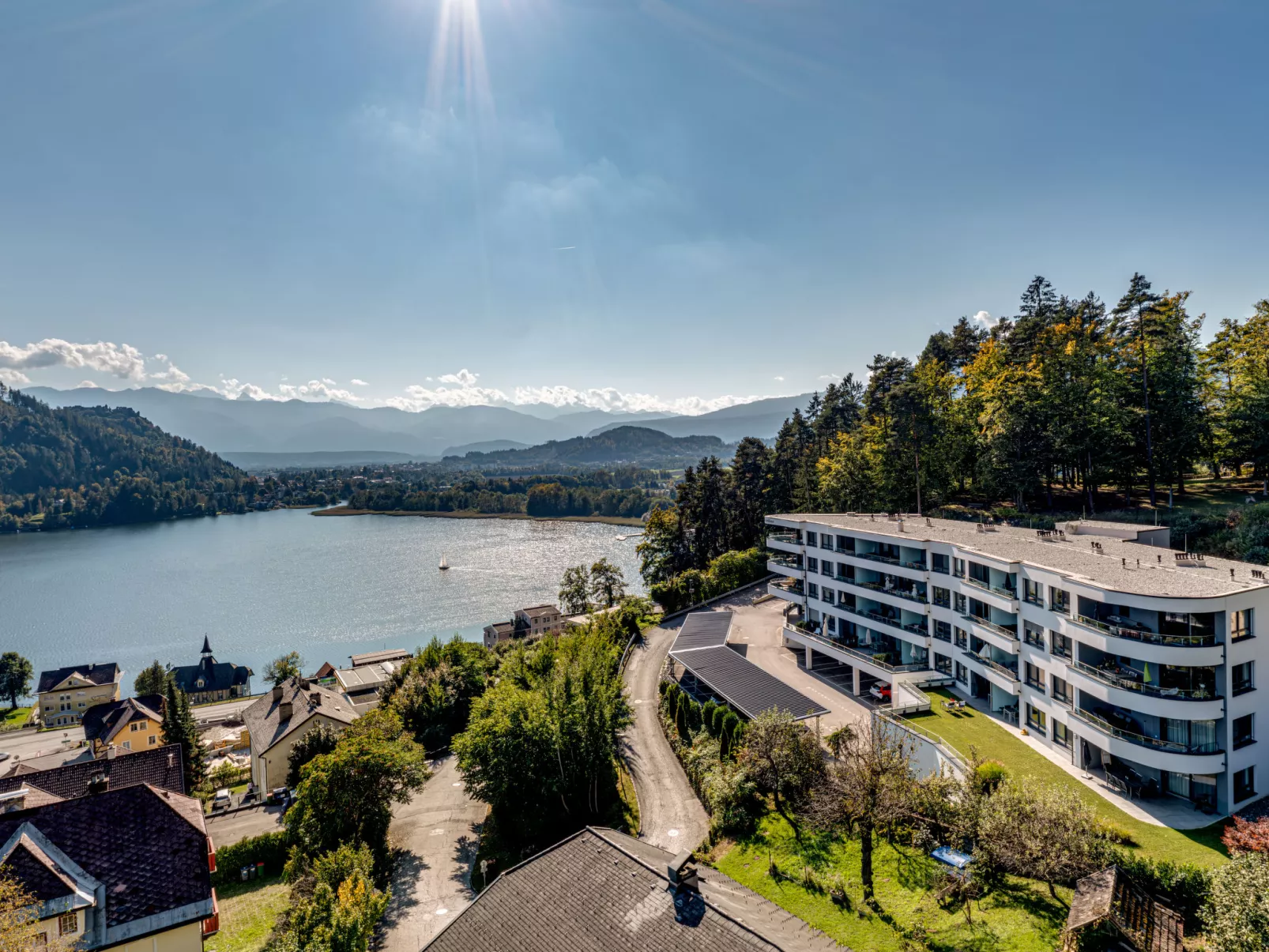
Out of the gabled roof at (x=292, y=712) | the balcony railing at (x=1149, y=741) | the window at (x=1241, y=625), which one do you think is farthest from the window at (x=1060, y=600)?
the gabled roof at (x=292, y=712)

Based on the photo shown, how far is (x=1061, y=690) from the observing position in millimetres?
22844

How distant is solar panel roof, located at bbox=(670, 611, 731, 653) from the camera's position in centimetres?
3684

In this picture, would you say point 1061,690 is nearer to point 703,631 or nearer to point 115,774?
point 703,631

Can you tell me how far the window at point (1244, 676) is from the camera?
1911 cm

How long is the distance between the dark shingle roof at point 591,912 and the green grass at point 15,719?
76.8 metres

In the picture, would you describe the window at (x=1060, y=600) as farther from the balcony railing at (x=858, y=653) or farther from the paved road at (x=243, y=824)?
the paved road at (x=243, y=824)

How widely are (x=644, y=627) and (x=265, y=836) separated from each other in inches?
1062

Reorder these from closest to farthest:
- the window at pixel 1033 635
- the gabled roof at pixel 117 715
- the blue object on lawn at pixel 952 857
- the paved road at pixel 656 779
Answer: the blue object on lawn at pixel 952 857 → the window at pixel 1033 635 → the paved road at pixel 656 779 → the gabled roof at pixel 117 715

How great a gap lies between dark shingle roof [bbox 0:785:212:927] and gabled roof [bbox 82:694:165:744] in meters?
35.3

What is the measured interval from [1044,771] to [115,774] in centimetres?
3382

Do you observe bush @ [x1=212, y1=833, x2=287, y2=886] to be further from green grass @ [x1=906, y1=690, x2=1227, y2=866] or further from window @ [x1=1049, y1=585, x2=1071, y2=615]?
window @ [x1=1049, y1=585, x2=1071, y2=615]

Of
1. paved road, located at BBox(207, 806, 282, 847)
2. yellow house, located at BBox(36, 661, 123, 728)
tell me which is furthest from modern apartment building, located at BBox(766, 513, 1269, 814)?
yellow house, located at BBox(36, 661, 123, 728)

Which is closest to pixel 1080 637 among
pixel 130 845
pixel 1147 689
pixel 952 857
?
pixel 1147 689

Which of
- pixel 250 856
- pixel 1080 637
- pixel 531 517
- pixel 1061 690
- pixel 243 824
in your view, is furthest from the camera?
pixel 531 517
